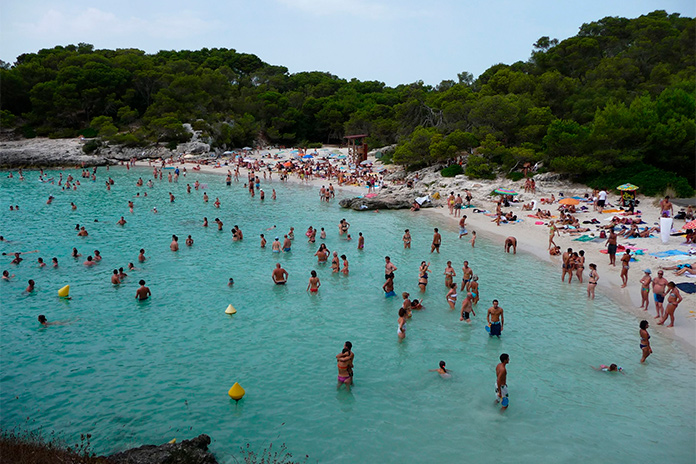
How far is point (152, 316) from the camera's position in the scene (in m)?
13.1

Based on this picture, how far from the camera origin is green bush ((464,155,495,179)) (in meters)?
30.8

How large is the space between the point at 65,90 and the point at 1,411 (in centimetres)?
5898

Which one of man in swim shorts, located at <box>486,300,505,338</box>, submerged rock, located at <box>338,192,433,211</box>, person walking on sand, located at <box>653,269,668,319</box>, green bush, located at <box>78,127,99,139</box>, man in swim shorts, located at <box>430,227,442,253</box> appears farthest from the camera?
green bush, located at <box>78,127,99,139</box>

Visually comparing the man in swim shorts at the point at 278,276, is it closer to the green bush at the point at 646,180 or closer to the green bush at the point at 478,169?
the green bush at the point at 478,169

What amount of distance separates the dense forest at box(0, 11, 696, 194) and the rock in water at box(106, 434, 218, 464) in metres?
25.9

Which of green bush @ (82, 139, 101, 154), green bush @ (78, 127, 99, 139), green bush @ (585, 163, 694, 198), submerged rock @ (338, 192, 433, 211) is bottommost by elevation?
submerged rock @ (338, 192, 433, 211)

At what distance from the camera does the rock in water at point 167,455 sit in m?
6.49

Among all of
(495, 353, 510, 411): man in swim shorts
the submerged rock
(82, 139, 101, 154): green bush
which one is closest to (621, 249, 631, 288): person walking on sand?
(495, 353, 510, 411): man in swim shorts

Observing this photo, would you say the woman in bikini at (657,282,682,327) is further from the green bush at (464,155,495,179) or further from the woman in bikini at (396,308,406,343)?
the green bush at (464,155,495,179)

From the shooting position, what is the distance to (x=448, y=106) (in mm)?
39406

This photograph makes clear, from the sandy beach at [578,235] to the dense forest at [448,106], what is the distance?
1692 mm

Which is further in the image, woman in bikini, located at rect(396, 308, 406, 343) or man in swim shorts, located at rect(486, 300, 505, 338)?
man in swim shorts, located at rect(486, 300, 505, 338)

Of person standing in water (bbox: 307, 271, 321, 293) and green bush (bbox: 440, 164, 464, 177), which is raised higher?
green bush (bbox: 440, 164, 464, 177)

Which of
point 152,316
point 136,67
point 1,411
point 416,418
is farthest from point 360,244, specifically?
point 136,67
